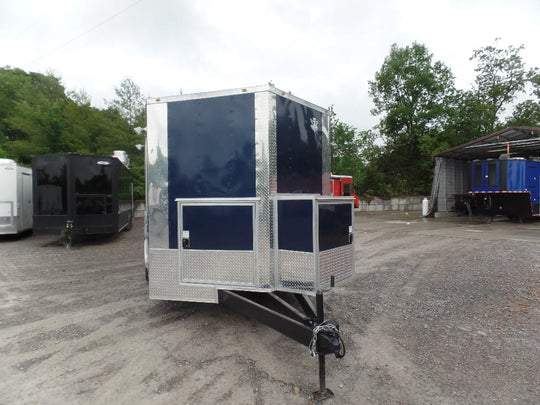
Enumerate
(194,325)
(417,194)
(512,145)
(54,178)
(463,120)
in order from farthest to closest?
(463,120)
(417,194)
(512,145)
(54,178)
(194,325)

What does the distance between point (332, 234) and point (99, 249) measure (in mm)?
9328

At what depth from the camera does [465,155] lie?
19.9 m

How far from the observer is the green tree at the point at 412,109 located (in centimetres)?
3095

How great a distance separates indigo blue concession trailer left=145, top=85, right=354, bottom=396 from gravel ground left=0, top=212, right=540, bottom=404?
514mm

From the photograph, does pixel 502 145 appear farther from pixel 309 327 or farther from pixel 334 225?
pixel 309 327

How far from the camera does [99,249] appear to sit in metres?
10.4

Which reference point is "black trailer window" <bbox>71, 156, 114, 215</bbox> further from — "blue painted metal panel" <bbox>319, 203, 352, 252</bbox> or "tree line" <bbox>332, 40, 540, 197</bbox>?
"tree line" <bbox>332, 40, 540, 197</bbox>

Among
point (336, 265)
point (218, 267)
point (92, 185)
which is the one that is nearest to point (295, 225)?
point (336, 265)

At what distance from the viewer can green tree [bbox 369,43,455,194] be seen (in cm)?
→ 3095

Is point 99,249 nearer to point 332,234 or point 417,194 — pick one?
point 332,234

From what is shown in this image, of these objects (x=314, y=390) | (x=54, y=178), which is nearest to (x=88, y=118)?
(x=54, y=178)

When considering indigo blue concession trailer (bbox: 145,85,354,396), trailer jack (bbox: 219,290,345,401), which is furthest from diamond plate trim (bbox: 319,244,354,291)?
trailer jack (bbox: 219,290,345,401)

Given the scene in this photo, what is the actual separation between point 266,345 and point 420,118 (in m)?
35.2

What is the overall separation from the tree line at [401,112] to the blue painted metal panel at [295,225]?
2167 cm
